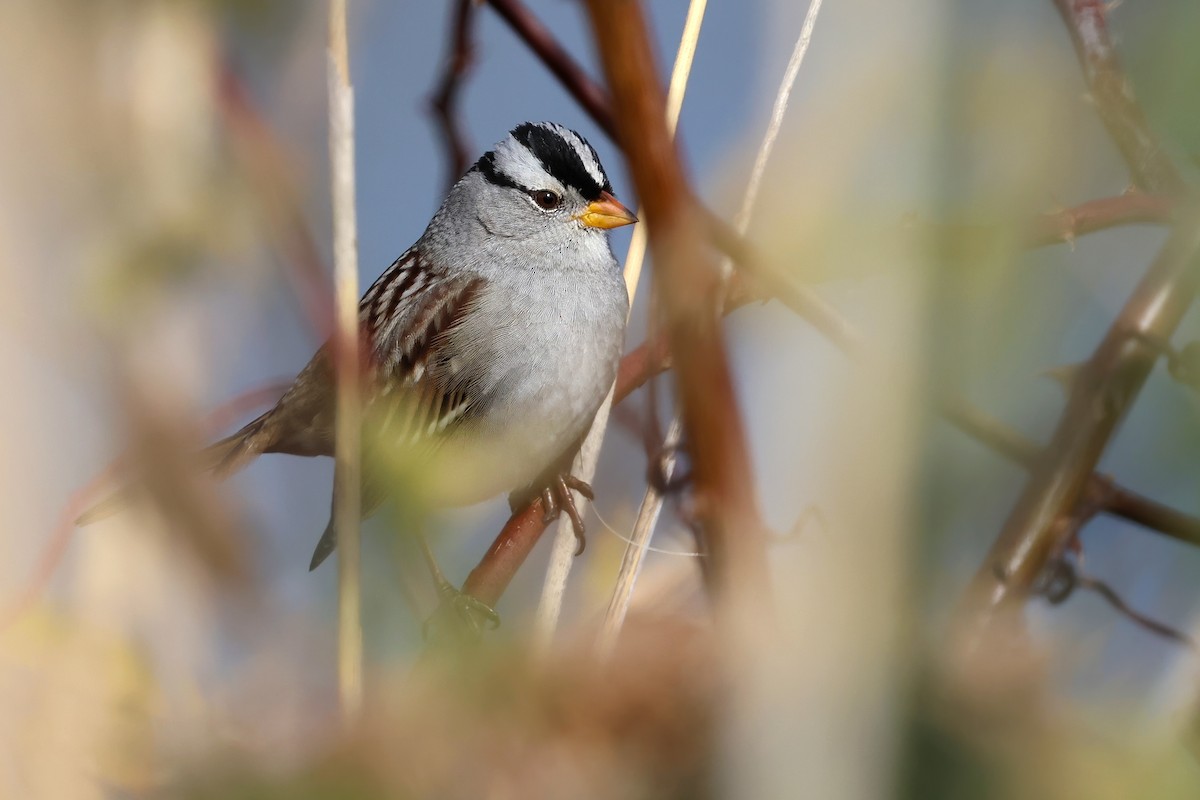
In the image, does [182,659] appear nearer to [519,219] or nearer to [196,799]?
[196,799]

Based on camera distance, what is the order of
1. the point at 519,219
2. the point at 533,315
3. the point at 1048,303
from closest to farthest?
the point at 1048,303
the point at 533,315
the point at 519,219

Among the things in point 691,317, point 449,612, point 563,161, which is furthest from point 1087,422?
point 563,161

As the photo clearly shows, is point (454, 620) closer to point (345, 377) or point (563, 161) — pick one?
point (345, 377)

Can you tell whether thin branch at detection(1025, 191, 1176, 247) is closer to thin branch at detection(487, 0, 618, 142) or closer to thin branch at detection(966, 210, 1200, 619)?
thin branch at detection(966, 210, 1200, 619)

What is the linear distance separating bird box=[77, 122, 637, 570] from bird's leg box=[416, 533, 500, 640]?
2.84ft

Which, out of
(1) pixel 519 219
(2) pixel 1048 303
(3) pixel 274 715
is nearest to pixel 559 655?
(3) pixel 274 715

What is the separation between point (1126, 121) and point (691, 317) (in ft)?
0.53

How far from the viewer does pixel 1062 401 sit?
39cm

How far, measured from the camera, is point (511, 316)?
2.00 metres

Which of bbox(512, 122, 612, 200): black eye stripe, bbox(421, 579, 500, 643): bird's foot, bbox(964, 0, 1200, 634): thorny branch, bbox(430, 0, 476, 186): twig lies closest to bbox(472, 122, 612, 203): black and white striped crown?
bbox(512, 122, 612, 200): black eye stripe

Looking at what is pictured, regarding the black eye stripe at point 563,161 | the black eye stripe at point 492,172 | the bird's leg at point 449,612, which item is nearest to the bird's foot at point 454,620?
the bird's leg at point 449,612

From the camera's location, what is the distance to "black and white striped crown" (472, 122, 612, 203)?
2119mm

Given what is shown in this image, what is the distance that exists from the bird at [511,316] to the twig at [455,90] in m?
0.37

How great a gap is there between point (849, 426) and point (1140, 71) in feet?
0.46
